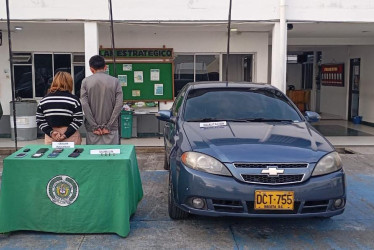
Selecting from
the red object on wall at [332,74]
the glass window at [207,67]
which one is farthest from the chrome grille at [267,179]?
the red object on wall at [332,74]

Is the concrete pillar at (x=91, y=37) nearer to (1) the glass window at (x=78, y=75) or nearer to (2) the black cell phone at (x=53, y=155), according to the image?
(1) the glass window at (x=78, y=75)

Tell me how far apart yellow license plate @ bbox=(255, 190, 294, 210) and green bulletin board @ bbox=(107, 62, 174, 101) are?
791 cm

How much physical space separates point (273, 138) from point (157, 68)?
7488mm

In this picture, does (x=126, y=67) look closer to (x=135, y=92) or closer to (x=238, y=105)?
(x=135, y=92)

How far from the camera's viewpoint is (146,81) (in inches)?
453

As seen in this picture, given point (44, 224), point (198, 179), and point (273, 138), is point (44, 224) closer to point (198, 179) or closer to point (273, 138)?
point (198, 179)

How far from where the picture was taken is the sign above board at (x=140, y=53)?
1125cm

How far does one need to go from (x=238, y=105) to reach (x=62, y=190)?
235 centimetres

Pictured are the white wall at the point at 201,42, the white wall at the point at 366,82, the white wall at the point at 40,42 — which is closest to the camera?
the white wall at the point at 40,42

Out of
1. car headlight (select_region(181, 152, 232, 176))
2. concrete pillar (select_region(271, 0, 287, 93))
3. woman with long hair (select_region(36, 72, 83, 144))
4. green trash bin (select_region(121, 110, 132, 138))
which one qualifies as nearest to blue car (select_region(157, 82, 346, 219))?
car headlight (select_region(181, 152, 232, 176))

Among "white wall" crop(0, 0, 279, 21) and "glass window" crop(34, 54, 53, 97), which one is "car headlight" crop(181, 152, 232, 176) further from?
"glass window" crop(34, 54, 53, 97)

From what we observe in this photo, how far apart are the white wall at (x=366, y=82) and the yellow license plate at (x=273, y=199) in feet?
36.3

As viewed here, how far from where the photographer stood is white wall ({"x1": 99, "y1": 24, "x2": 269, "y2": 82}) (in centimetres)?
1127

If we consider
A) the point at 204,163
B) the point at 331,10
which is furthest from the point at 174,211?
the point at 331,10
